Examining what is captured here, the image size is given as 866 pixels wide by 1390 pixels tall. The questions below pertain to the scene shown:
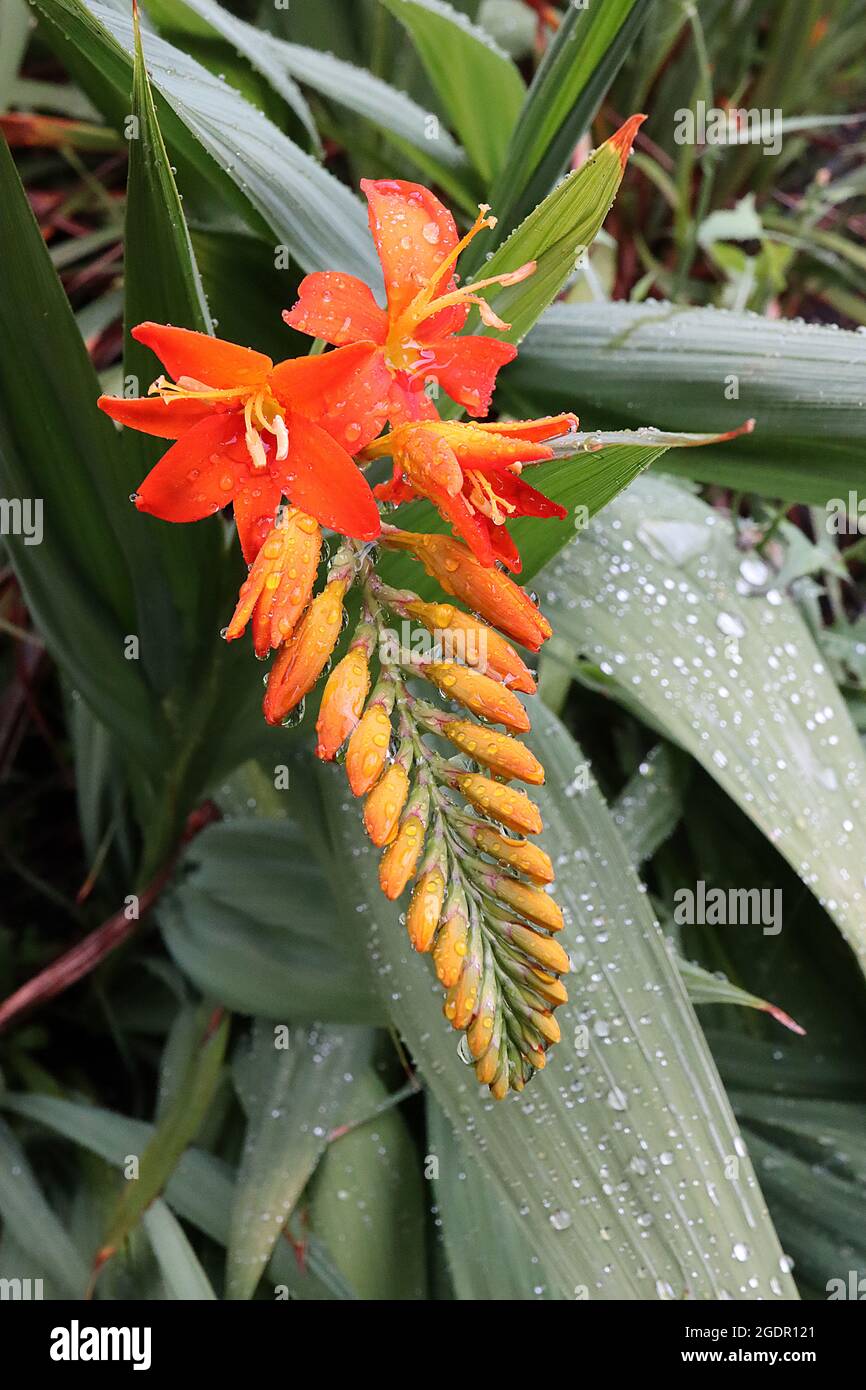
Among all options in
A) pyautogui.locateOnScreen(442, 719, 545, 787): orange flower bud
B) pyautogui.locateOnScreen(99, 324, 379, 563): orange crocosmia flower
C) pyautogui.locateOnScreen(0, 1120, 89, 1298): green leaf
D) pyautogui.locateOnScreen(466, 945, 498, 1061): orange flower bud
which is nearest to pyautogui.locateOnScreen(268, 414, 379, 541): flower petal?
pyautogui.locateOnScreen(99, 324, 379, 563): orange crocosmia flower

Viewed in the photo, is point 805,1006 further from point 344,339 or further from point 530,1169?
point 344,339

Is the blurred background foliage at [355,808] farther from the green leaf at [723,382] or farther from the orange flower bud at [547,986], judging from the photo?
the orange flower bud at [547,986]

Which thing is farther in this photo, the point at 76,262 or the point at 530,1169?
the point at 76,262

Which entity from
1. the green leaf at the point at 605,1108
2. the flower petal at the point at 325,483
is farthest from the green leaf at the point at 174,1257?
the flower petal at the point at 325,483

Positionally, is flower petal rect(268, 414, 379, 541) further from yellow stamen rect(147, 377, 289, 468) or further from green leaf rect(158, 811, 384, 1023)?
green leaf rect(158, 811, 384, 1023)

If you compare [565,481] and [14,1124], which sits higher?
[565,481]

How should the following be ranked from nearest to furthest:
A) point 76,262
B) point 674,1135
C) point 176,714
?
point 674,1135, point 176,714, point 76,262

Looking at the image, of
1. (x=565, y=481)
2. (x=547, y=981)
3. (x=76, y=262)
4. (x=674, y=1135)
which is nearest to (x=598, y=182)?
(x=565, y=481)
